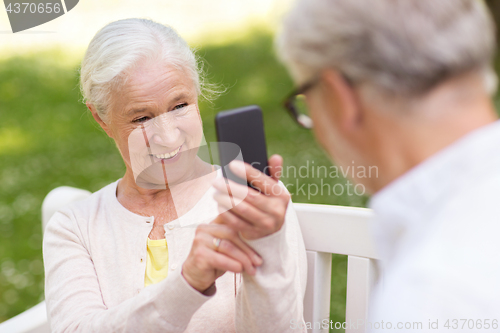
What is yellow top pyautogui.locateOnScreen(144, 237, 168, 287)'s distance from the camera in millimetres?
1294

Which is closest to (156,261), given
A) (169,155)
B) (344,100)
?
(169,155)

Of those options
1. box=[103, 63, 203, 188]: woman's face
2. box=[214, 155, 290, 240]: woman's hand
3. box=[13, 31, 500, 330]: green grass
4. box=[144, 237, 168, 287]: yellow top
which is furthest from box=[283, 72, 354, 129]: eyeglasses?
box=[13, 31, 500, 330]: green grass

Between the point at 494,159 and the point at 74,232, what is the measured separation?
113cm

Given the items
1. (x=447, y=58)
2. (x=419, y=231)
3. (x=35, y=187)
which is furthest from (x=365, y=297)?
(x=35, y=187)

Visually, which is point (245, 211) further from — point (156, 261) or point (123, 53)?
point (123, 53)

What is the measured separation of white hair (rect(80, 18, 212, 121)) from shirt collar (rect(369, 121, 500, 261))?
858mm

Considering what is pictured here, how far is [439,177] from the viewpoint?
613mm

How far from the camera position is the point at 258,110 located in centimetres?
94

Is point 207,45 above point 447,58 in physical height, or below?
below

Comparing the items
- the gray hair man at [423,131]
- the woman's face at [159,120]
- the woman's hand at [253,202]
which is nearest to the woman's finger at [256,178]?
the woman's hand at [253,202]

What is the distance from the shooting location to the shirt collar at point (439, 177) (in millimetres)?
605

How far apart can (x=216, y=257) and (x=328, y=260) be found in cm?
58

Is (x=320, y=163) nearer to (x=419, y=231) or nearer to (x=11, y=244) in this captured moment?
(x=11, y=244)

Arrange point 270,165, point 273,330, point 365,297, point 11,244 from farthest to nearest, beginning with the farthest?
point 11,244, point 365,297, point 273,330, point 270,165
